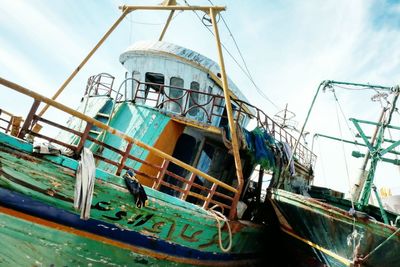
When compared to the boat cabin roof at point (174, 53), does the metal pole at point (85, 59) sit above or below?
below

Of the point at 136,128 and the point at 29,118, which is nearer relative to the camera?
the point at 29,118

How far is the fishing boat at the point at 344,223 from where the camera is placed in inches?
217

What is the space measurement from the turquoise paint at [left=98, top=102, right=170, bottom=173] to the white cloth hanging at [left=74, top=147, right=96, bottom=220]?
9.26ft

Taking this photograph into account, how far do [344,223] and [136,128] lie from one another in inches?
203

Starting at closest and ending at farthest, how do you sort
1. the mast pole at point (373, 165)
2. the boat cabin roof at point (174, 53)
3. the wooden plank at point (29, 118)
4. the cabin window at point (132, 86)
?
the wooden plank at point (29, 118)
the boat cabin roof at point (174, 53)
the cabin window at point (132, 86)
the mast pole at point (373, 165)

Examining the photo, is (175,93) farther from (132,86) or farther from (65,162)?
(65,162)

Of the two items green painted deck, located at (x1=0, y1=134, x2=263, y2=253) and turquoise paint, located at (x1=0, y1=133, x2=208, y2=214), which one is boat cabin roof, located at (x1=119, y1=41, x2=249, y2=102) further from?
turquoise paint, located at (x1=0, y1=133, x2=208, y2=214)

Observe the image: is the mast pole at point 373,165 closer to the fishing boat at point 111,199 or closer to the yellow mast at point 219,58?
the fishing boat at point 111,199

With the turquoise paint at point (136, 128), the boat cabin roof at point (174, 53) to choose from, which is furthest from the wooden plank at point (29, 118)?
the boat cabin roof at point (174, 53)

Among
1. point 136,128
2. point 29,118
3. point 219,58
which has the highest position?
point 219,58

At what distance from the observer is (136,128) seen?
6.80 m

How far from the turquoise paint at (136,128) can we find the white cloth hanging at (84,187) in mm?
2824

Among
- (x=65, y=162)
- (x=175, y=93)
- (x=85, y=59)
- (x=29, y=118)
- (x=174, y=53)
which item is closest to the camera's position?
(x=29, y=118)

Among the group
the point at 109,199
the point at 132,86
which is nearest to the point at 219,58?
the point at 109,199
